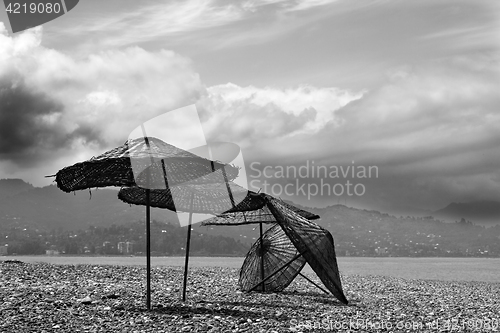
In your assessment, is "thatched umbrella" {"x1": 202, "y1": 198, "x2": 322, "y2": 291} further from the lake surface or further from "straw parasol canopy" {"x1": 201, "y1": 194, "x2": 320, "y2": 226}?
the lake surface

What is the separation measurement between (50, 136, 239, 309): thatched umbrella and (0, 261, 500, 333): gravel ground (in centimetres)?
137

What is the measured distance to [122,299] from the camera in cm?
1429

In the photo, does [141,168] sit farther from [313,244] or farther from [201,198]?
[313,244]

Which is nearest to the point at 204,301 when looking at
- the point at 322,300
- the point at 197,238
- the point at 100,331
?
the point at 322,300

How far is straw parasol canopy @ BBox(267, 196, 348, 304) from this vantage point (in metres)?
13.6

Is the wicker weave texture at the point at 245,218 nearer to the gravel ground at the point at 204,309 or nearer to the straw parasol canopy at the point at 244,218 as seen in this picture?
the straw parasol canopy at the point at 244,218

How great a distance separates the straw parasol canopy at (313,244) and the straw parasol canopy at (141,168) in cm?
202

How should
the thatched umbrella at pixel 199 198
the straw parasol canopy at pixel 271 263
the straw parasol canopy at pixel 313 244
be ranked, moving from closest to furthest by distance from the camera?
the straw parasol canopy at pixel 313 244, the thatched umbrella at pixel 199 198, the straw parasol canopy at pixel 271 263

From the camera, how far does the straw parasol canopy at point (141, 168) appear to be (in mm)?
12426

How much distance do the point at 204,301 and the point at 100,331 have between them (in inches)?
188


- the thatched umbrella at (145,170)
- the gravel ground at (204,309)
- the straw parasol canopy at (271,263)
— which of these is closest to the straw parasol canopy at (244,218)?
the straw parasol canopy at (271,263)

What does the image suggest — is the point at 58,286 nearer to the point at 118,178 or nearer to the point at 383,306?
the point at 118,178

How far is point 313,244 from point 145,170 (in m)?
4.26

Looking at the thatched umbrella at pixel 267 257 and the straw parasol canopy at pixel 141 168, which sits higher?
the straw parasol canopy at pixel 141 168
